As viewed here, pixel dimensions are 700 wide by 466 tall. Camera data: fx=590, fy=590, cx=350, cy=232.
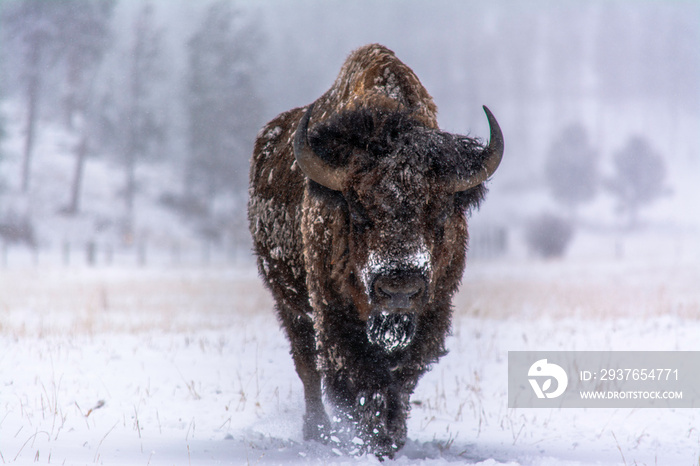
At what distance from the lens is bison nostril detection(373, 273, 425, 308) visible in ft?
11.8

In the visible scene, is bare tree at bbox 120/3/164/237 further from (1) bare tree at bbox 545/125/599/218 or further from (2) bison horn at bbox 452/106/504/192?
(1) bare tree at bbox 545/125/599/218

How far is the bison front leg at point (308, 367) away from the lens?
19.1ft

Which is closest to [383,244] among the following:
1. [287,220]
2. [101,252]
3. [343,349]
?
[343,349]

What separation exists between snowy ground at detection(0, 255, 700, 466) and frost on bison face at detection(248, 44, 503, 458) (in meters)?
0.49

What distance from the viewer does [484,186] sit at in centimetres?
452

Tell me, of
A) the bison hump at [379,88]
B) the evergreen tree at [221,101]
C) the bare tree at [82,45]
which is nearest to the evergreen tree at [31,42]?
the bare tree at [82,45]

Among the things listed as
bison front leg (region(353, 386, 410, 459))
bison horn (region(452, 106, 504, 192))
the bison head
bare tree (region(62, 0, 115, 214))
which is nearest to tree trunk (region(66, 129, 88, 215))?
bare tree (region(62, 0, 115, 214))

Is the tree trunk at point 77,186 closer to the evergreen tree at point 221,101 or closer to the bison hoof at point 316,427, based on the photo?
the evergreen tree at point 221,101

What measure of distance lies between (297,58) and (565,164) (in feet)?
105

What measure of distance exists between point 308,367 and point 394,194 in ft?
8.91

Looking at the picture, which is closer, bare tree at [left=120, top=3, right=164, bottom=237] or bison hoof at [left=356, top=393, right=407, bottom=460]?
bison hoof at [left=356, top=393, right=407, bottom=460]

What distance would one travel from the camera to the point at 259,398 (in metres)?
6.44

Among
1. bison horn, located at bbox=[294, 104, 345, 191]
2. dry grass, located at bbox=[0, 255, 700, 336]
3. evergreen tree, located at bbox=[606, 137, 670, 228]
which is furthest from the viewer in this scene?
evergreen tree, located at bbox=[606, 137, 670, 228]

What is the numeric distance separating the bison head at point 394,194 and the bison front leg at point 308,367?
1.84 meters
